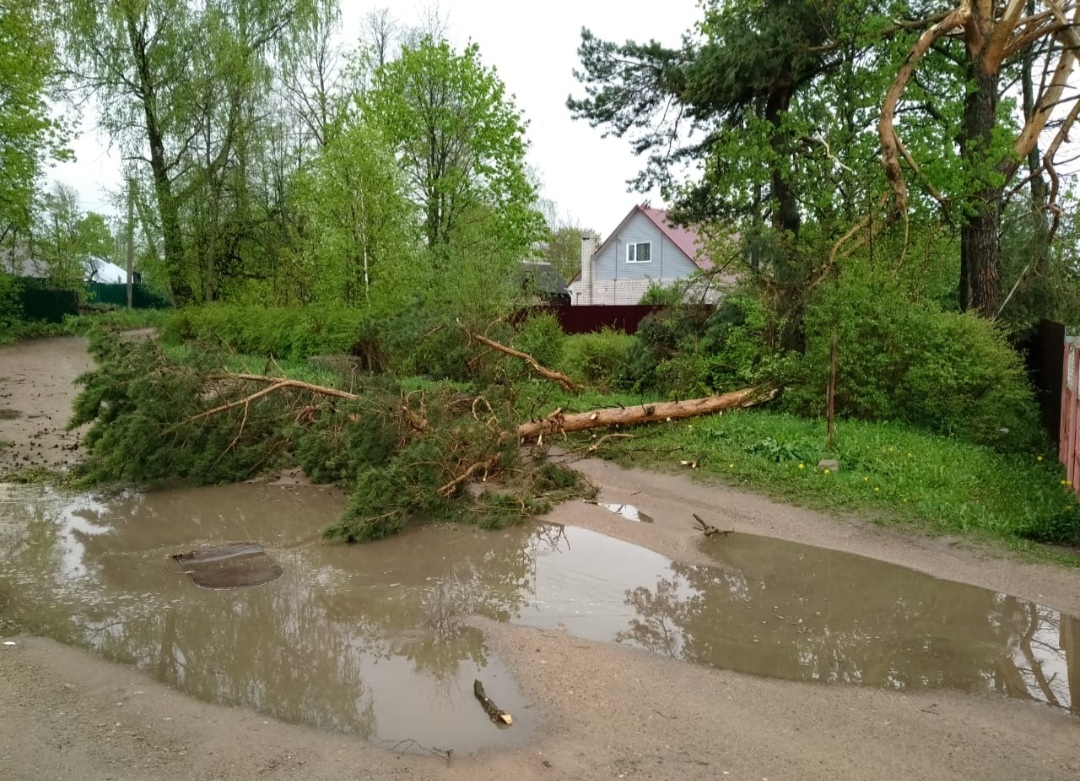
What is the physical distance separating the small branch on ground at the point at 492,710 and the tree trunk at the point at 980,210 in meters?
12.0

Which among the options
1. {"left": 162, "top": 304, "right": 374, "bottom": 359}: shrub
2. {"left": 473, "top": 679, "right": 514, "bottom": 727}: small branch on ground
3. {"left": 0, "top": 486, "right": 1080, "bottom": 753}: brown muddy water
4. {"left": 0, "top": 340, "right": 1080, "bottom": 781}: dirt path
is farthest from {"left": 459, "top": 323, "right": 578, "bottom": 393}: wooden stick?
{"left": 473, "top": 679, "right": 514, "bottom": 727}: small branch on ground

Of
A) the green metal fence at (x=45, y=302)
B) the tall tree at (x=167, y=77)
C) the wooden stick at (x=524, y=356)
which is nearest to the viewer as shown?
the wooden stick at (x=524, y=356)

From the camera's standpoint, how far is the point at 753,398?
515 inches

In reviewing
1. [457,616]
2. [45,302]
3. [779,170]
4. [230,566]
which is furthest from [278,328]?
[457,616]

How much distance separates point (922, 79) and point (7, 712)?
1940 cm

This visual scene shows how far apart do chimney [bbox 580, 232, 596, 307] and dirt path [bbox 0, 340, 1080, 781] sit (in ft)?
134

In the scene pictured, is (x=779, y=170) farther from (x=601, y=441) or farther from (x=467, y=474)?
(x=467, y=474)

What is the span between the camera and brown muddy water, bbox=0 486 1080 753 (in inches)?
192

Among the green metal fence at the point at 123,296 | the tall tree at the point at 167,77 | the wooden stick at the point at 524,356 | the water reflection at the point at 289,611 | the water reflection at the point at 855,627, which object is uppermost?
the tall tree at the point at 167,77

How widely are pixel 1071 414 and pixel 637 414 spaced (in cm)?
555

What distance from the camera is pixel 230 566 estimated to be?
7129 mm

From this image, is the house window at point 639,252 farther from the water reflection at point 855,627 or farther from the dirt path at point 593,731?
the dirt path at point 593,731

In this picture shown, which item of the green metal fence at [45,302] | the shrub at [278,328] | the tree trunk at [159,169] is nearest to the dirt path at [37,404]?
the shrub at [278,328]

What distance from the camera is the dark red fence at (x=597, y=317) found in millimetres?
26109
